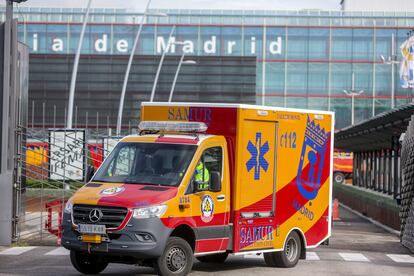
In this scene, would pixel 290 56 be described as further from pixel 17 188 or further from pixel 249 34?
pixel 17 188

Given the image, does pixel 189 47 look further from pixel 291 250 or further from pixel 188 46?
pixel 291 250

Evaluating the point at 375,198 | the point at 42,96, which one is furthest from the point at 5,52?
the point at 42,96

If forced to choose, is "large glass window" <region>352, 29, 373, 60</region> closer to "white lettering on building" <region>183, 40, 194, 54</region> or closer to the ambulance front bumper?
"white lettering on building" <region>183, 40, 194, 54</region>

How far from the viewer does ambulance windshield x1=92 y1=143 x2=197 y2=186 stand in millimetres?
17250

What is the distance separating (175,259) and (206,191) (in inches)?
48.6

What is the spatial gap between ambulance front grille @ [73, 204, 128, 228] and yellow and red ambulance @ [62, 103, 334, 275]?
14mm

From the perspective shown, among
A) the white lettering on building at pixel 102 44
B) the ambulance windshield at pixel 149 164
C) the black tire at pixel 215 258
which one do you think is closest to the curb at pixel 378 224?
the black tire at pixel 215 258

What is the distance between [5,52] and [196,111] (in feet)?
21.2

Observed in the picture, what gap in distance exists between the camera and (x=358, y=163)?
67.9 meters

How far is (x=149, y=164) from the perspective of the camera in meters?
17.5

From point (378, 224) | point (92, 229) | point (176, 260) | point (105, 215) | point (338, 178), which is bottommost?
point (338, 178)

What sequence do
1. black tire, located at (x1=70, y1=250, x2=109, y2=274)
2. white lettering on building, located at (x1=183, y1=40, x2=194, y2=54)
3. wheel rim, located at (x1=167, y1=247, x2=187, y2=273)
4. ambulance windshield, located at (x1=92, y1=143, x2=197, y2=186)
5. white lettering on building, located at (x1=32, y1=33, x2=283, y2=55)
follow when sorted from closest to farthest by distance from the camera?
wheel rim, located at (x1=167, y1=247, x2=187, y2=273), ambulance windshield, located at (x1=92, y1=143, x2=197, y2=186), black tire, located at (x1=70, y1=250, x2=109, y2=274), white lettering on building, located at (x1=32, y1=33, x2=283, y2=55), white lettering on building, located at (x1=183, y1=40, x2=194, y2=54)

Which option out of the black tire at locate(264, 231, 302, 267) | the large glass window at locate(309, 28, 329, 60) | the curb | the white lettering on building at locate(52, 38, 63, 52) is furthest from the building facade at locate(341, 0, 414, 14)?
the black tire at locate(264, 231, 302, 267)

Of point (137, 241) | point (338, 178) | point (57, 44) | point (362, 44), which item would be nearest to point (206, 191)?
point (137, 241)
